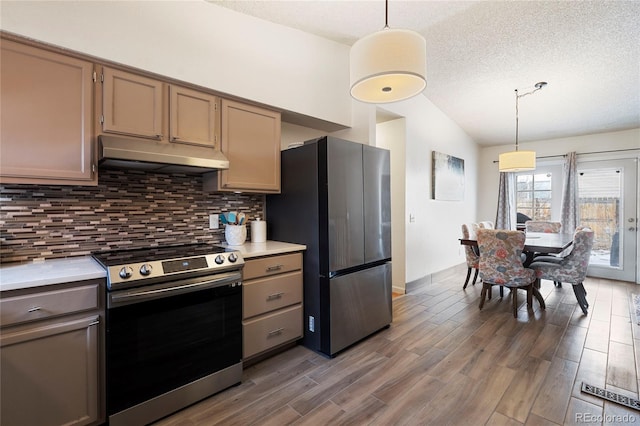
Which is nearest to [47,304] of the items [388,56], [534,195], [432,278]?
[388,56]

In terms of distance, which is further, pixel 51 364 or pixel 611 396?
pixel 611 396

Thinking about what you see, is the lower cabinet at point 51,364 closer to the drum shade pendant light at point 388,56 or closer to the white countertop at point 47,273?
the white countertop at point 47,273

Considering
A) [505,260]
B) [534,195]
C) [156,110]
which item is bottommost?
[505,260]

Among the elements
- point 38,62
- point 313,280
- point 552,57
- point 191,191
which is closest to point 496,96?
point 552,57

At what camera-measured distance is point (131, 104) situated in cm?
193

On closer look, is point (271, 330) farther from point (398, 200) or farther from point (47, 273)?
point (398, 200)

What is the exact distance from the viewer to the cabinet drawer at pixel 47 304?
1314mm

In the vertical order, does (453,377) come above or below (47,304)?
below

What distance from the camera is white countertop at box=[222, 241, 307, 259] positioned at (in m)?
2.19

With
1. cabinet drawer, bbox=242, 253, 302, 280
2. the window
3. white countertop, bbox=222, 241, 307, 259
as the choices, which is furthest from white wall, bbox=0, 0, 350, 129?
the window

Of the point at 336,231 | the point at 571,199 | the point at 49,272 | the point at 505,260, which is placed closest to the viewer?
the point at 49,272

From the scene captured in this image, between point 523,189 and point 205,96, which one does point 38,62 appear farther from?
point 523,189

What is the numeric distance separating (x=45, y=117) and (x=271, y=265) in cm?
165

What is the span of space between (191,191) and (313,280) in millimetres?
1285
